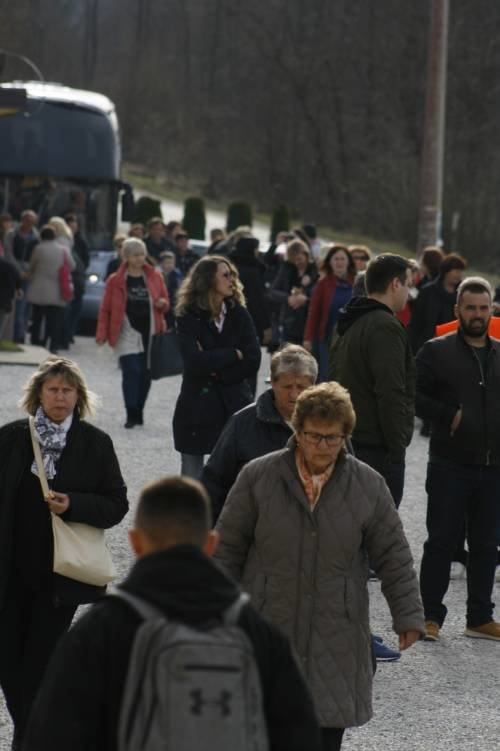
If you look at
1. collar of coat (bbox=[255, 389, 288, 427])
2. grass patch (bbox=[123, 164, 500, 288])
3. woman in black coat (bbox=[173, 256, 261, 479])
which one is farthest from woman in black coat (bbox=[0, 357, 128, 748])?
grass patch (bbox=[123, 164, 500, 288])

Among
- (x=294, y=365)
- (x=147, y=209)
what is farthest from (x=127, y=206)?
(x=147, y=209)

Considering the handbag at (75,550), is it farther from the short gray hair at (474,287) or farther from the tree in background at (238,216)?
the tree in background at (238,216)

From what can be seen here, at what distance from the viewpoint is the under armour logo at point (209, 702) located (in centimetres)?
317

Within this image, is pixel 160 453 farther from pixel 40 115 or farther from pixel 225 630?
pixel 40 115

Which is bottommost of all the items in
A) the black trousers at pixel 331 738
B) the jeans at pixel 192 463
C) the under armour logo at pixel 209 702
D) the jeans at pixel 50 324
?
the jeans at pixel 50 324

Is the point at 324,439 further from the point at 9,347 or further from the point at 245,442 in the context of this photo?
the point at 9,347

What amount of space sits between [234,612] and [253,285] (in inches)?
450

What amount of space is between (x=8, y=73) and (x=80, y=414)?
→ 5647 centimetres

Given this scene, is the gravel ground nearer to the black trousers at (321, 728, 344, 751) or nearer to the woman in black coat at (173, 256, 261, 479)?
the woman in black coat at (173, 256, 261, 479)

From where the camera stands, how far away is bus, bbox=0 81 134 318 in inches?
1017

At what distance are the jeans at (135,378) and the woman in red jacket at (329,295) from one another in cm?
147

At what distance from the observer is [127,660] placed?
328 cm

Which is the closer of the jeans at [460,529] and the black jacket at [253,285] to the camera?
the jeans at [460,529]

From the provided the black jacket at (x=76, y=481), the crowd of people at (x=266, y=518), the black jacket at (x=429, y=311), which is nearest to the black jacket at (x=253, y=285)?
the black jacket at (x=429, y=311)
